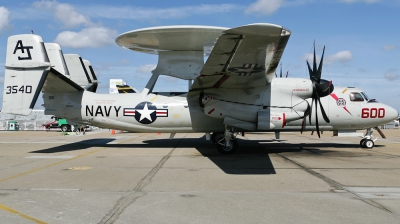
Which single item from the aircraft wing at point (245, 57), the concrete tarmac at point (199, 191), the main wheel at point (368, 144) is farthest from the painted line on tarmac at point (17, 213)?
the main wheel at point (368, 144)

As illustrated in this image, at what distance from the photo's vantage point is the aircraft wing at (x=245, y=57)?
10.4 meters

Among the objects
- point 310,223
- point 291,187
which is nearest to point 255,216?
point 310,223

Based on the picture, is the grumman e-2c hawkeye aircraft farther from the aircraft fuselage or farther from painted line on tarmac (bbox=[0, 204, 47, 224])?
painted line on tarmac (bbox=[0, 204, 47, 224])

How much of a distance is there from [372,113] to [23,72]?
18.4 m

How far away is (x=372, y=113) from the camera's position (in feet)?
61.0

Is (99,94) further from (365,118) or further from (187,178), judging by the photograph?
(365,118)

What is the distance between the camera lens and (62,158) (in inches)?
597

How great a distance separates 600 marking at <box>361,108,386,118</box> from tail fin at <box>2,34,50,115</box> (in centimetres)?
1679

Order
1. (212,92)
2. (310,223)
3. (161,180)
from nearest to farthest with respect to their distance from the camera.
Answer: (310,223), (161,180), (212,92)

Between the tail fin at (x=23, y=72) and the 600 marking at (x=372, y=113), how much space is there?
16794 mm

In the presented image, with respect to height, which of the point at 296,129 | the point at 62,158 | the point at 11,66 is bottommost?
the point at 62,158

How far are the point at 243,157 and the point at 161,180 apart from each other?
21.3ft

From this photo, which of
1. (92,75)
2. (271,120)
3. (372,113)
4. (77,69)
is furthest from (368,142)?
(77,69)

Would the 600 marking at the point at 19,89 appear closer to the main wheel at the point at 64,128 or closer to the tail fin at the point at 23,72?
the tail fin at the point at 23,72
